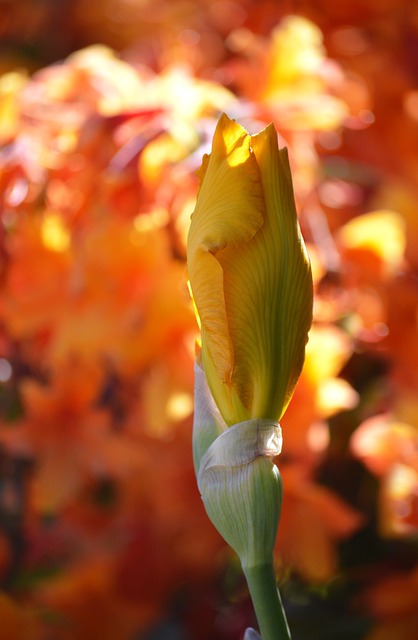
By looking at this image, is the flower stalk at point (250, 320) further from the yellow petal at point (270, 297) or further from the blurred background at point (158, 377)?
the blurred background at point (158, 377)

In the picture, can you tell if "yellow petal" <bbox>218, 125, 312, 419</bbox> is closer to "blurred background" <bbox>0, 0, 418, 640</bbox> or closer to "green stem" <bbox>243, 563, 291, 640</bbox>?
"green stem" <bbox>243, 563, 291, 640</bbox>

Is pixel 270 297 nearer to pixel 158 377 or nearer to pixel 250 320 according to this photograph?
pixel 250 320

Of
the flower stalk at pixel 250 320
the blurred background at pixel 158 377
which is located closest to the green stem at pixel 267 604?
the flower stalk at pixel 250 320

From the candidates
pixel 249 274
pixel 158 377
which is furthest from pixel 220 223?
pixel 158 377

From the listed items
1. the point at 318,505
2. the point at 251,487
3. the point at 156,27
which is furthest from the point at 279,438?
the point at 156,27

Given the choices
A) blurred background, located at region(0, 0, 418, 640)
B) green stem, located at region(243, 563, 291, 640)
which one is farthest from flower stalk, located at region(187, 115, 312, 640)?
blurred background, located at region(0, 0, 418, 640)

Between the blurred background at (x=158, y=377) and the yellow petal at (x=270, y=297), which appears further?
the blurred background at (x=158, y=377)

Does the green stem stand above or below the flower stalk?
below
